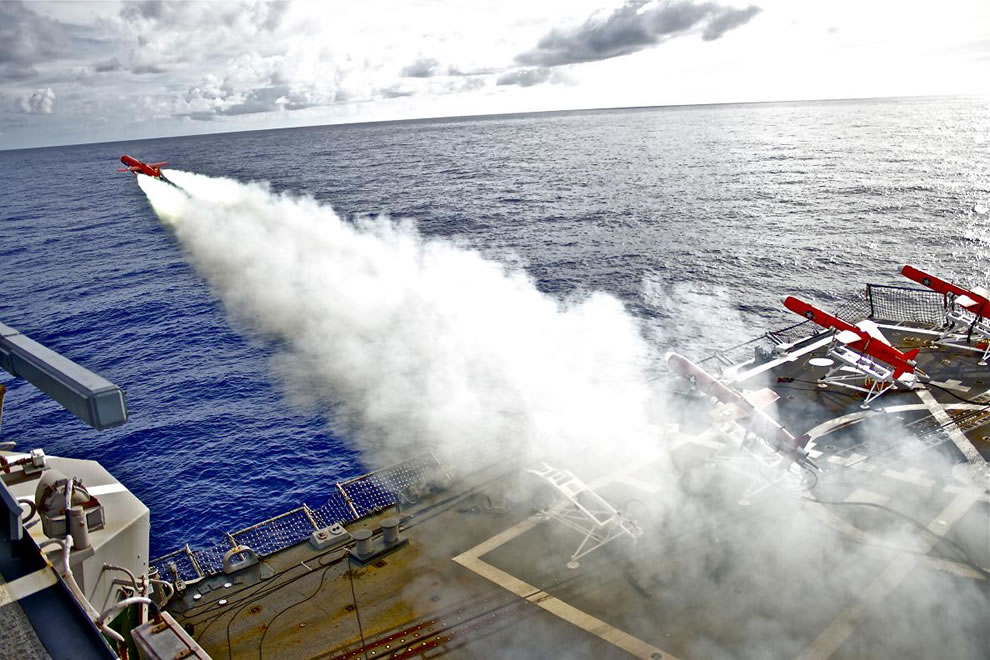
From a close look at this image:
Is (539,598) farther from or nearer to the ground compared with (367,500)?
farther from the ground

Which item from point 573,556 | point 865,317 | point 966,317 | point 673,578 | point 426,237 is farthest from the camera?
point 426,237

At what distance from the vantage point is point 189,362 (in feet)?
202

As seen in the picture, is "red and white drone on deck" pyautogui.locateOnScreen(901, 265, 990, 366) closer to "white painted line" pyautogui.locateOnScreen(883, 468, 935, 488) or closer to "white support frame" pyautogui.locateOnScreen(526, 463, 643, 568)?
"white painted line" pyautogui.locateOnScreen(883, 468, 935, 488)

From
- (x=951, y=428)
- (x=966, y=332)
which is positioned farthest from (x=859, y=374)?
(x=966, y=332)

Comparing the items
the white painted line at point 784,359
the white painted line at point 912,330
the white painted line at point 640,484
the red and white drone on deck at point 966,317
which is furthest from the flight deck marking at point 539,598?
the white painted line at point 912,330

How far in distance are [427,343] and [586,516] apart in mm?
31313

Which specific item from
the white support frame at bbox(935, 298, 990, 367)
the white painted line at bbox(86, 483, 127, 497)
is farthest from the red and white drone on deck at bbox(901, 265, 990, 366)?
the white painted line at bbox(86, 483, 127, 497)

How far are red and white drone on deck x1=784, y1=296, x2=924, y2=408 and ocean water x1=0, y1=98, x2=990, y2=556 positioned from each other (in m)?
18.0

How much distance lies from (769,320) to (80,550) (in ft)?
195

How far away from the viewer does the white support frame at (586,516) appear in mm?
25547

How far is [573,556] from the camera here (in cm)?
2536

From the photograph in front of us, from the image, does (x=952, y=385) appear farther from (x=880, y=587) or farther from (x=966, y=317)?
(x=880, y=587)

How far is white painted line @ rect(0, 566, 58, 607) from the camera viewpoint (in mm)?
14369

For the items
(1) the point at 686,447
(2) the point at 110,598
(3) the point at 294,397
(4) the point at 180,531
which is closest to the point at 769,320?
(1) the point at 686,447
